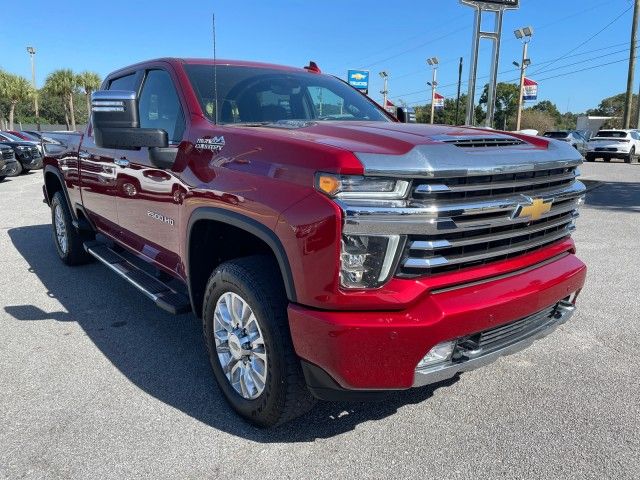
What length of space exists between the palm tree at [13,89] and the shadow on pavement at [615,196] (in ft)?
159

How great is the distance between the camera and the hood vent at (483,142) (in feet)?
7.80

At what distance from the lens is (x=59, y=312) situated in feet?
14.2

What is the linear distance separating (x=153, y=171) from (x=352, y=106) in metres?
1.55

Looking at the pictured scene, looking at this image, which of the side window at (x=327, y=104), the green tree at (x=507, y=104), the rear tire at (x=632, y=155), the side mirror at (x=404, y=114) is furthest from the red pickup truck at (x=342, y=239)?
the green tree at (x=507, y=104)

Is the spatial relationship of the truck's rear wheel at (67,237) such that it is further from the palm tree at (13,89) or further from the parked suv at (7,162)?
the palm tree at (13,89)

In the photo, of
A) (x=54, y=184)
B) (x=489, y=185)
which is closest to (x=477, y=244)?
(x=489, y=185)

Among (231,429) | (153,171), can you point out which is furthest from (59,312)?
(231,429)

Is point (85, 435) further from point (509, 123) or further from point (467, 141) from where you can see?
point (509, 123)

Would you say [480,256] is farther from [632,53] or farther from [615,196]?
[632,53]

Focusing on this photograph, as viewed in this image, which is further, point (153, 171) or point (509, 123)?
point (509, 123)

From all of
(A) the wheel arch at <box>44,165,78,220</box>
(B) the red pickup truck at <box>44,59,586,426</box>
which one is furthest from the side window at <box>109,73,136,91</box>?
(A) the wheel arch at <box>44,165,78,220</box>

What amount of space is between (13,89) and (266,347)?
176 feet

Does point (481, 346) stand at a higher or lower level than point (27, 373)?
higher

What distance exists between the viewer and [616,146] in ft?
79.9
